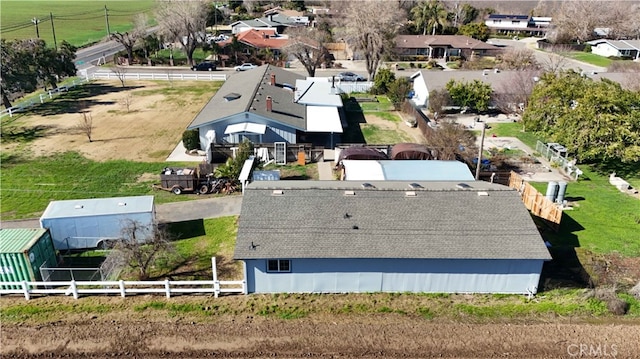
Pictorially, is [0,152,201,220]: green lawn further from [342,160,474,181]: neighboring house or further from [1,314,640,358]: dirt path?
[1,314,640,358]: dirt path

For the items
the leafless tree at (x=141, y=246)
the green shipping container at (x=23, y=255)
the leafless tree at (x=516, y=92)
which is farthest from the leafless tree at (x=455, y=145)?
the green shipping container at (x=23, y=255)

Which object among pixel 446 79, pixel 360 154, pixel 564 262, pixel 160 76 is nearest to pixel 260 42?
pixel 160 76

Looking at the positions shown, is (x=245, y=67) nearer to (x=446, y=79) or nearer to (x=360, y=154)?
(x=446, y=79)

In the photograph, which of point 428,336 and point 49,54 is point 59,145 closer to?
point 49,54

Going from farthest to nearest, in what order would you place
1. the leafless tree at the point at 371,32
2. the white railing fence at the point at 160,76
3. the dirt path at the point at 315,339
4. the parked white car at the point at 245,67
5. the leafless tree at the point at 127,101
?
the parked white car at the point at 245,67
the white railing fence at the point at 160,76
the leafless tree at the point at 371,32
the leafless tree at the point at 127,101
the dirt path at the point at 315,339

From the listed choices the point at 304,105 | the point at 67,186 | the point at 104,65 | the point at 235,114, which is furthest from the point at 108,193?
the point at 104,65

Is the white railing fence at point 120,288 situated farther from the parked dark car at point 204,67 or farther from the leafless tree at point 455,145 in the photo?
the parked dark car at point 204,67

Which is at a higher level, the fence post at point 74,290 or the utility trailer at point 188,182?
the utility trailer at point 188,182

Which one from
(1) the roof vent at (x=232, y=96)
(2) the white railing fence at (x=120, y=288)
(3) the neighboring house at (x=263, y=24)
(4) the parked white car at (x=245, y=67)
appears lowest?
(2) the white railing fence at (x=120, y=288)
